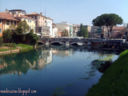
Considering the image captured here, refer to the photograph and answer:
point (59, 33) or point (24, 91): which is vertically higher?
point (59, 33)

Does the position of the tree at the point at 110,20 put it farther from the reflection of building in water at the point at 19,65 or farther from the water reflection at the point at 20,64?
the reflection of building in water at the point at 19,65

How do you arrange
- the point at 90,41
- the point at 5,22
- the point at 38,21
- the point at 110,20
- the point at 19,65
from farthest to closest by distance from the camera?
the point at 38,21 → the point at 110,20 → the point at 90,41 → the point at 5,22 → the point at 19,65

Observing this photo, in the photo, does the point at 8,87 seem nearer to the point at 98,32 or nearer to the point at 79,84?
the point at 79,84

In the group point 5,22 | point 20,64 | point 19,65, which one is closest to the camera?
point 19,65

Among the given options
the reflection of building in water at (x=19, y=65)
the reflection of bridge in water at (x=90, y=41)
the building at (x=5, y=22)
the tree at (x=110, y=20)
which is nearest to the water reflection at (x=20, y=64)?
the reflection of building in water at (x=19, y=65)

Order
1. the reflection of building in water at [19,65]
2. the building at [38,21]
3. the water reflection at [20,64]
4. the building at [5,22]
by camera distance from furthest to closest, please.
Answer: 1. the building at [38,21]
2. the building at [5,22]
3. the water reflection at [20,64]
4. the reflection of building in water at [19,65]

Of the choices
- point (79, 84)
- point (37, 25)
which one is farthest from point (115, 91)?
point (37, 25)

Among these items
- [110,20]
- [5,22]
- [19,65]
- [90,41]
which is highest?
[110,20]

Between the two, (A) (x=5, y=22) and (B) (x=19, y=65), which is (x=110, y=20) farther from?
(B) (x=19, y=65)

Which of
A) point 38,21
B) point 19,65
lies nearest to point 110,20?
point 38,21

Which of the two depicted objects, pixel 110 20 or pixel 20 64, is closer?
pixel 20 64

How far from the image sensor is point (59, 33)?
8775 cm

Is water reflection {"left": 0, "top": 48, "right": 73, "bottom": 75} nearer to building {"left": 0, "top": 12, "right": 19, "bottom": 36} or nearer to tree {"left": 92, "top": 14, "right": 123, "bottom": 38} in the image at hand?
building {"left": 0, "top": 12, "right": 19, "bottom": 36}

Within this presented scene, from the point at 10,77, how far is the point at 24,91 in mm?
4734
